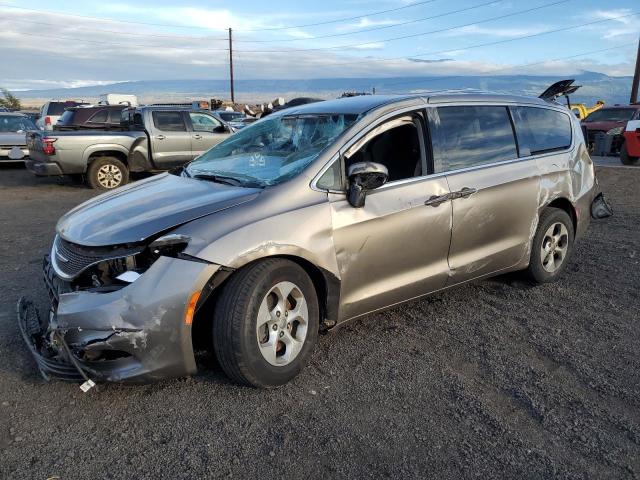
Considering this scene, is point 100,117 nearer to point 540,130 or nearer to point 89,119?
point 89,119

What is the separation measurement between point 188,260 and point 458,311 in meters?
2.50

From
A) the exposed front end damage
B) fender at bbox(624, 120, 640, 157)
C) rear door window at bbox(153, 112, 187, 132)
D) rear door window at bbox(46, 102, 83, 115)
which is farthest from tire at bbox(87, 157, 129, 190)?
fender at bbox(624, 120, 640, 157)

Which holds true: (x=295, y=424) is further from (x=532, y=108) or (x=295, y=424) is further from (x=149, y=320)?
(x=532, y=108)

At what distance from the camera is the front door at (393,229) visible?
142 inches

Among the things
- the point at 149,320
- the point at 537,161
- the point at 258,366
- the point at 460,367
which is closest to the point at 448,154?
the point at 537,161

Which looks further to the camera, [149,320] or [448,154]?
[448,154]

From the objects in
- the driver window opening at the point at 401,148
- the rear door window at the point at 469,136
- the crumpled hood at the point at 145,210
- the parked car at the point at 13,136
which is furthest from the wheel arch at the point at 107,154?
the rear door window at the point at 469,136

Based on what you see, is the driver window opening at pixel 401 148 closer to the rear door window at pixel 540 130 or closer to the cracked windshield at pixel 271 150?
the cracked windshield at pixel 271 150

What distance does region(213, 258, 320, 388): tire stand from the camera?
3.11m

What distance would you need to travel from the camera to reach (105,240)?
128 inches

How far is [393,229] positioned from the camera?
378cm

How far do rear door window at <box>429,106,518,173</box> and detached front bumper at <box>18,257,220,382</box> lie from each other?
82.4 inches

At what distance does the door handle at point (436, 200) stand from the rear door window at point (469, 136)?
215 mm

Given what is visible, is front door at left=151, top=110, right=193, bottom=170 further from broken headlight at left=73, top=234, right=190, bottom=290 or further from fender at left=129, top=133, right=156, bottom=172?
broken headlight at left=73, top=234, right=190, bottom=290
